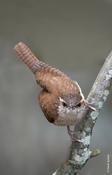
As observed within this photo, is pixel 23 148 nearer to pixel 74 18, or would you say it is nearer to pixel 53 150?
pixel 53 150

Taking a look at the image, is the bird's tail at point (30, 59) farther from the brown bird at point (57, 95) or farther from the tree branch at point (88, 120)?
the tree branch at point (88, 120)

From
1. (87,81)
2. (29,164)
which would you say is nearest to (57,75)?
(87,81)

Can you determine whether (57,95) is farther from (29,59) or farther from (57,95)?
(29,59)

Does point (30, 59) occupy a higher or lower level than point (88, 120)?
higher

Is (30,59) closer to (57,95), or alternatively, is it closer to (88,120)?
(57,95)

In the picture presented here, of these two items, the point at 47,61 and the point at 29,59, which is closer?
the point at 29,59

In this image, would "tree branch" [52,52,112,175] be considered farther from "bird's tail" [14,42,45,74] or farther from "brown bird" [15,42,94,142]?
"bird's tail" [14,42,45,74]

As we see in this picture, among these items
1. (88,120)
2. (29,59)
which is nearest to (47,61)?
(29,59)
